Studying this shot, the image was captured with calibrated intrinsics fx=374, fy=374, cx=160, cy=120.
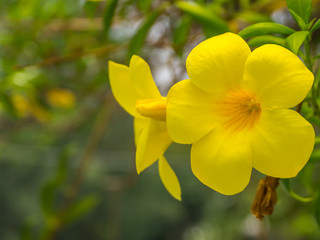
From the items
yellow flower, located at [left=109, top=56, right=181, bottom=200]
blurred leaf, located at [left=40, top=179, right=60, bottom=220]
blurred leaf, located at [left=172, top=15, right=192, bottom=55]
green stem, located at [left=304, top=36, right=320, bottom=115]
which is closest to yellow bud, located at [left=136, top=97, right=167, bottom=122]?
yellow flower, located at [left=109, top=56, right=181, bottom=200]

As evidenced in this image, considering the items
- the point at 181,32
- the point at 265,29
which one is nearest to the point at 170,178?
the point at 265,29

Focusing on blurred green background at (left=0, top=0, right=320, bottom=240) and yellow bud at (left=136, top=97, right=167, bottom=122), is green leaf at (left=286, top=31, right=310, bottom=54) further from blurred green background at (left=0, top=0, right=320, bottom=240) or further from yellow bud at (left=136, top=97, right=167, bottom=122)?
blurred green background at (left=0, top=0, right=320, bottom=240)

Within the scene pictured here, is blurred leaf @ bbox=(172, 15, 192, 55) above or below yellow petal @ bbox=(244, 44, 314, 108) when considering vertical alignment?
below

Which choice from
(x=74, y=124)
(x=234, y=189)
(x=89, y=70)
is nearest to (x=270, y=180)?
(x=234, y=189)

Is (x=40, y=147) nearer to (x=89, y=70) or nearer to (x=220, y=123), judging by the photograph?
(x=89, y=70)

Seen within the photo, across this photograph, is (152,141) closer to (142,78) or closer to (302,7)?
(142,78)

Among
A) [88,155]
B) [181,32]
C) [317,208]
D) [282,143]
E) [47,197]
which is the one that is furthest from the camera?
[88,155]

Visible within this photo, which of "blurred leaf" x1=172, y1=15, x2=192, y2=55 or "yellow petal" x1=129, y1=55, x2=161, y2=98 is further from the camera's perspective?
"blurred leaf" x1=172, y1=15, x2=192, y2=55

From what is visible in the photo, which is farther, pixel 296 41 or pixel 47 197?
pixel 47 197
